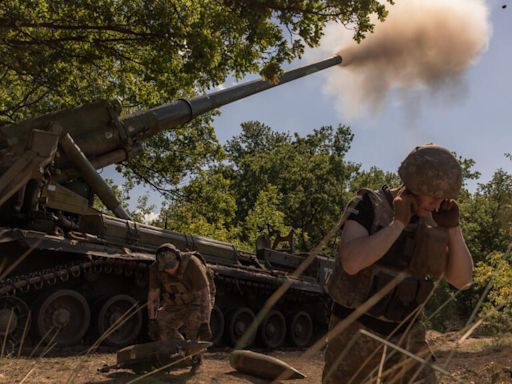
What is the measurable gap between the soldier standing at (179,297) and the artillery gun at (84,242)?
68.8 inches

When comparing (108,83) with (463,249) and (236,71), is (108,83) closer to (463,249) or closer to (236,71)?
(236,71)

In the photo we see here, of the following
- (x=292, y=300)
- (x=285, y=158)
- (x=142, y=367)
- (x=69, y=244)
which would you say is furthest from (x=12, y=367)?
(x=285, y=158)

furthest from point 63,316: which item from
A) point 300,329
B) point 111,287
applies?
point 300,329

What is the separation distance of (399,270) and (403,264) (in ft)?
0.13

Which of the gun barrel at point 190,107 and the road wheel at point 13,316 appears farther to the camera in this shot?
the gun barrel at point 190,107

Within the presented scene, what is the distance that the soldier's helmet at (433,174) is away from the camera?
2.79m

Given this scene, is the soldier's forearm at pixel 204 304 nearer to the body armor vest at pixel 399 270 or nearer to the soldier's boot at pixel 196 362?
the soldier's boot at pixel 196 362

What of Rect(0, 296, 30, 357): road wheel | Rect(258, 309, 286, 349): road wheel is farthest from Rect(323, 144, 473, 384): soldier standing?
Rect(258, 309, 286, 349): road wheel

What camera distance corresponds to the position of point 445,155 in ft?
9.50

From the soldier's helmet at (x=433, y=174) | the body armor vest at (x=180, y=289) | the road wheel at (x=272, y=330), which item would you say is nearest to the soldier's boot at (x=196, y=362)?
the body armor vest at (x=180, y=289)

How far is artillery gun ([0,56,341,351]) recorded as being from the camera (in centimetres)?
970

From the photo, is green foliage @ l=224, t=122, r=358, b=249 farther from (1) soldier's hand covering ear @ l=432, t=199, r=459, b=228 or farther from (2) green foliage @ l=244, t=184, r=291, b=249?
(1) soldier's hand covering ear @ l=432, t=199, r=459, b=228

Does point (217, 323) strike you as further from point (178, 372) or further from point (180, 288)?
point (180, 288)

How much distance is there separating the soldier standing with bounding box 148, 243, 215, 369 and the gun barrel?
5.35m
